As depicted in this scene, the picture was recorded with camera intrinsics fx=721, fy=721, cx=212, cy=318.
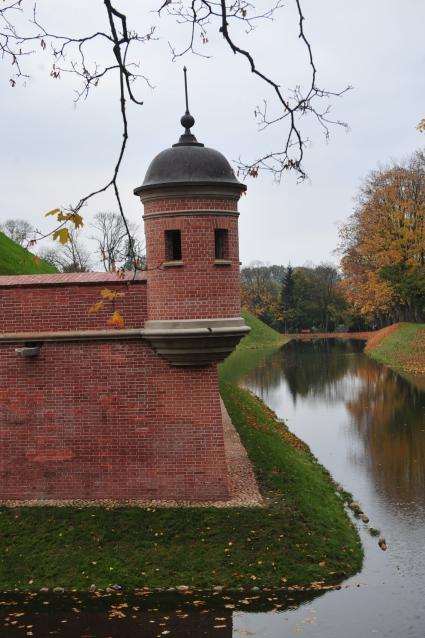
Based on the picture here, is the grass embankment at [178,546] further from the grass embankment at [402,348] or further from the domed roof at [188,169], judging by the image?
the grass embankment at [402,348]

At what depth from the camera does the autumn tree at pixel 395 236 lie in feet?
143

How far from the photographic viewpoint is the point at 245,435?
1783 centimetres

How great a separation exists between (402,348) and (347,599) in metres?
34.4

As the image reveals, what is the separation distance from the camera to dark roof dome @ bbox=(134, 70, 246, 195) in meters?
12.2

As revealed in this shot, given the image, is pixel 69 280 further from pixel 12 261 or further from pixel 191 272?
pixel 12 261

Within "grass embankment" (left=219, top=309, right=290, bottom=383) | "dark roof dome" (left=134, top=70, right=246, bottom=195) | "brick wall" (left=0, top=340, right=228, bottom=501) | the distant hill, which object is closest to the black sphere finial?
"dark roof dome" (left=134, top=70, right=246, bottom=195)

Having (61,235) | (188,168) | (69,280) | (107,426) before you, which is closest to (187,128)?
(188,168)

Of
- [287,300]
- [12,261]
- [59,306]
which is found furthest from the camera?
[287,300]

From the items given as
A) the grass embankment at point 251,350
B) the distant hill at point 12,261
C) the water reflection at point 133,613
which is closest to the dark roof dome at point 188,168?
the water reflection at point 133,613

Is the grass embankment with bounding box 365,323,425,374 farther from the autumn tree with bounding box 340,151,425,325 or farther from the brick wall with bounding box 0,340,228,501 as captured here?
the brick wall with bounding box 0,340,228,501

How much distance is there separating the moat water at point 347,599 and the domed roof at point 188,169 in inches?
258

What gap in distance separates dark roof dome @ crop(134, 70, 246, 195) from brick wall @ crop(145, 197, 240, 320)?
319mm

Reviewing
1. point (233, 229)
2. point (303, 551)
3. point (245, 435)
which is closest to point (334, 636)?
point (303, 551)

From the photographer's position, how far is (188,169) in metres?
12.3
